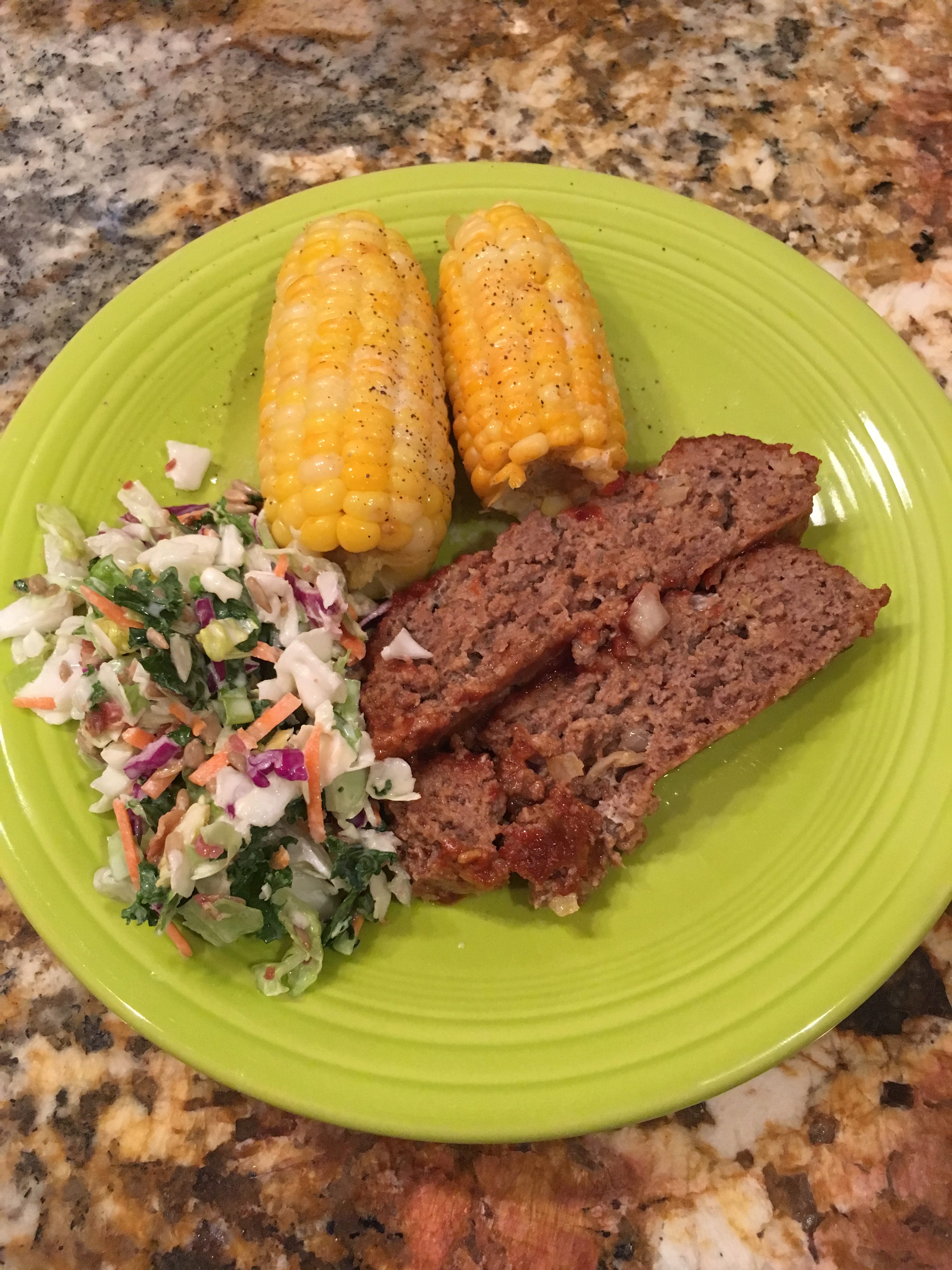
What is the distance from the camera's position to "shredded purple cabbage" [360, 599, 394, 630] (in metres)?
2.87

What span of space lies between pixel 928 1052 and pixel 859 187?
11.2ft

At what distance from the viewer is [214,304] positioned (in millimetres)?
3186

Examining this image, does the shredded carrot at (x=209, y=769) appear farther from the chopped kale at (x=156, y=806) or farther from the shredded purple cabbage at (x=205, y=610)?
the shredded purple cabbage at (x=205, y=610)

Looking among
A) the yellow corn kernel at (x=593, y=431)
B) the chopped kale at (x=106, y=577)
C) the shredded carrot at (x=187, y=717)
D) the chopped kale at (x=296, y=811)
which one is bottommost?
the chopped kale at (x=296, y=811)

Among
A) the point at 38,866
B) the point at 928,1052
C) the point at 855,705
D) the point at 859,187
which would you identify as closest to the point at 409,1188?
the point at 38,866

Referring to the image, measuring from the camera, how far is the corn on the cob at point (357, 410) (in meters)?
2.60

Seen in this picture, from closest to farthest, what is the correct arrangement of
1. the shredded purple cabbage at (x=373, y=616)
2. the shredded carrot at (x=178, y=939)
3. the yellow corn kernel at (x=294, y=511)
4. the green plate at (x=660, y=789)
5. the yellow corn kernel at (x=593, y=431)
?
the green plate at (x=660, y=789), the shredded carrot at (x=178, y=939), the yellow corn kernel at (x=294, y=511), the yellow corn kernel at (x=593, y=431), the shredded purple cabbage at (x=373, y=616)

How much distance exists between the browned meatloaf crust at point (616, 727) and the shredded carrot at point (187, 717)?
0.63 metres

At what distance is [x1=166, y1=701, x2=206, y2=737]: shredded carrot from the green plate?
396 millimetres

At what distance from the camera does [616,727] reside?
8.84 ft

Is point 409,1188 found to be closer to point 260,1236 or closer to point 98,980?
point 260,1236

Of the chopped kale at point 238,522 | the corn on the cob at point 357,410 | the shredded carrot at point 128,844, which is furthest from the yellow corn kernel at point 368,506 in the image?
the shredded carrot at point 128,844

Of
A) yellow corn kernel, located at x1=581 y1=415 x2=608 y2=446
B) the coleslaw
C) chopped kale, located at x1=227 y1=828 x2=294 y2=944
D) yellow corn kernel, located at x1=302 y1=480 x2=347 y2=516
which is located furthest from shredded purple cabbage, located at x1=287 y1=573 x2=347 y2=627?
yellow corn kernel, located at x1=581 y1=415 x2=608 y2=446

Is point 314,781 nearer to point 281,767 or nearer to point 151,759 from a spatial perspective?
point 281,767
